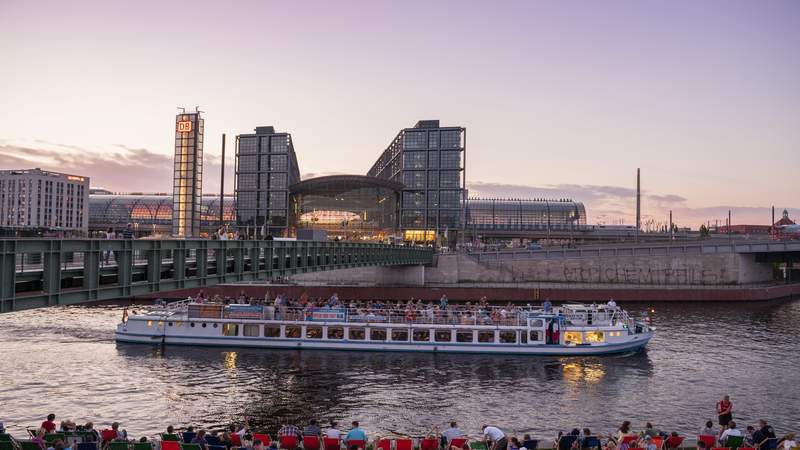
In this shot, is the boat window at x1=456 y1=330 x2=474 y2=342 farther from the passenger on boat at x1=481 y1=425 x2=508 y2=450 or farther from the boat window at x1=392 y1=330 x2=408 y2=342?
the passenger on boat at x1=481 y1=425 x2=508 y2=450

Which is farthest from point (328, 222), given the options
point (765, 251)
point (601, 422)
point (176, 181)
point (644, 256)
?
point (601, 422)

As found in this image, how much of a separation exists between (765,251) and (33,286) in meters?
106

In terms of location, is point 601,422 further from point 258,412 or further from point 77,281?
point 77,281

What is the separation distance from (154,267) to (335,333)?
23.9 meters

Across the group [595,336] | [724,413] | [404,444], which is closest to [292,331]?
[595,336]

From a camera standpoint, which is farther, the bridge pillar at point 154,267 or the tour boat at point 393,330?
the tour boat at point 393,330

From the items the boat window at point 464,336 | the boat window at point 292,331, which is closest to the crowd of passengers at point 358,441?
the boat window at point 464,336

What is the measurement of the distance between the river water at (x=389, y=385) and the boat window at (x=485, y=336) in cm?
206

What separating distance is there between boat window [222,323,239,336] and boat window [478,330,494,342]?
2134 cm

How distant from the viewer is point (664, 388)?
132 feet

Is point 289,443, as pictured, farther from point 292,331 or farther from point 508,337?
point 508,337

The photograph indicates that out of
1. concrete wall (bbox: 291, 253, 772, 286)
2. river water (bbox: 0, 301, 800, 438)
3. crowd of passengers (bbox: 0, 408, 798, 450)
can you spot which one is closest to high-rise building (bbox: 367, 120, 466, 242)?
concrete wall (bbox: 291, 253, 772, 286)

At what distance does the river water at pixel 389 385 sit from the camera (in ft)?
109

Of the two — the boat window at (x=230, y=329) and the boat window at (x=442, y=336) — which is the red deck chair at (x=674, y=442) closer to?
the boat window at (x=442, y=336)
